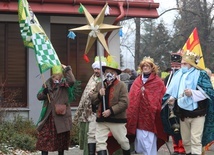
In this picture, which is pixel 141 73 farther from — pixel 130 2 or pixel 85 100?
pixel 130 2

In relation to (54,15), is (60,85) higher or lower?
lower

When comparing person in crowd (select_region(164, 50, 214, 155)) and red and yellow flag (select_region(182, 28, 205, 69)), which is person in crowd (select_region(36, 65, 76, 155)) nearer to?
person in crowd (select_region(164, 50, 214, 155))

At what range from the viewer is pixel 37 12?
12.6 m

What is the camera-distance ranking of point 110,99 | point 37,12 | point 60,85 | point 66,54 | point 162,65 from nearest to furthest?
point 110,99, point 60,85, point 37,12, point 66,54, point 162,65

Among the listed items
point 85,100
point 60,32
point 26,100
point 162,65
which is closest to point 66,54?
point 60,32

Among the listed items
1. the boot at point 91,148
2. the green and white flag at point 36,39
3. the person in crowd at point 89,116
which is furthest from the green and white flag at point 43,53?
the boot at point 91,148

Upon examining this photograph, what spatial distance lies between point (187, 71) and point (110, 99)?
135cm

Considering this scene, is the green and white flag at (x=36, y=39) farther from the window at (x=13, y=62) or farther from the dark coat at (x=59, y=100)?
the window at (x=13, y=62)

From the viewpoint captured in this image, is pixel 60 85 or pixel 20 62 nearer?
pixel 60 85

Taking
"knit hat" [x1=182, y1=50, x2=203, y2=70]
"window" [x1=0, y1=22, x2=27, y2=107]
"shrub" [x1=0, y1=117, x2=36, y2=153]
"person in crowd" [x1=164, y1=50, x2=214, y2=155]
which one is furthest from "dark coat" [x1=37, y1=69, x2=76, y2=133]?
"window" [x1=0, y1=22, x2=27, y2=107]

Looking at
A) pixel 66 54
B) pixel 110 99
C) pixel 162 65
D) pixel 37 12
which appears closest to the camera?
pixel 110 99

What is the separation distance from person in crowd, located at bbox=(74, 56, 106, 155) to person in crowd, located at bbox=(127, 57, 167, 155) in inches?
27.5

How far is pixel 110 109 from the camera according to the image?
27.5 feet

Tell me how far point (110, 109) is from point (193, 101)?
4.37 feet
